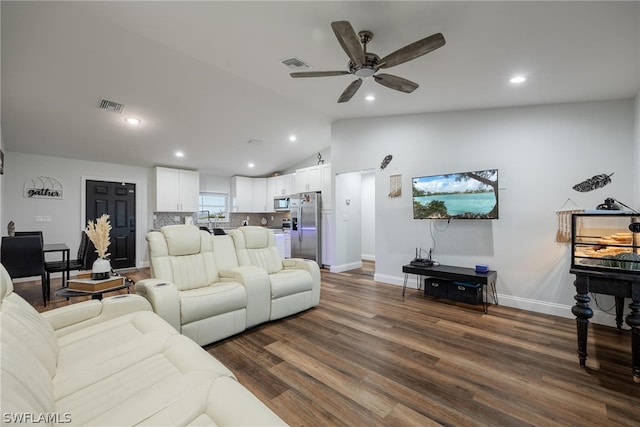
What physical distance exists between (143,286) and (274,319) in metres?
1.35

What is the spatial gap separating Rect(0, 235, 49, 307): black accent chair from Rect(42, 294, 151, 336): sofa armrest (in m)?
2.59

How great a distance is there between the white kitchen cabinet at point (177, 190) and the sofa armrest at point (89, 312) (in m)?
4.78

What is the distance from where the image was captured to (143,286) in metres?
2.42

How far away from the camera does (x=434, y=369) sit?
7.00 feet

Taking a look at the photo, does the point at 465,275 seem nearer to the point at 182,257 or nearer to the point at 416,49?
the point at 416,49

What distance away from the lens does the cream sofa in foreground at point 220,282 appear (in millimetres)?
2416

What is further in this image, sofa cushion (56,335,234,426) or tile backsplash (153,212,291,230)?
tile backsplash (153,212,291,230)

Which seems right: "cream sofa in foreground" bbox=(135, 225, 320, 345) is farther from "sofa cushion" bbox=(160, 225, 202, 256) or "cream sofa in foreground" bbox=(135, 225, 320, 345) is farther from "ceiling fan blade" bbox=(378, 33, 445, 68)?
"ceiling fan blade" bbox=(378, 33, 445, 68)

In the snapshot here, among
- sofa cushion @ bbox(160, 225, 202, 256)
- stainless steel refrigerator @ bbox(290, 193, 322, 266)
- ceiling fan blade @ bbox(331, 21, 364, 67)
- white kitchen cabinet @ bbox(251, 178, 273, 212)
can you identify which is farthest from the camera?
white kitchen cabinet @ bbox(251, 178, 273, 212)

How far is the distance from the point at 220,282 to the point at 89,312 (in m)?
1.23

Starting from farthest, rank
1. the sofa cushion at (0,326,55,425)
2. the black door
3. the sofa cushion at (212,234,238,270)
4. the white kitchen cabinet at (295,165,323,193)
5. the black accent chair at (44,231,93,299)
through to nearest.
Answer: the white kitchen cabinet at (295,165,323,193)
the black door
the black accent chair at (44,231,93,299)
the sofa cushion at (212,234,238,270)
the sofa cushion at (0,326,55,425)

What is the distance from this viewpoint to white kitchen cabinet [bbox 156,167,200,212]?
6270 mm

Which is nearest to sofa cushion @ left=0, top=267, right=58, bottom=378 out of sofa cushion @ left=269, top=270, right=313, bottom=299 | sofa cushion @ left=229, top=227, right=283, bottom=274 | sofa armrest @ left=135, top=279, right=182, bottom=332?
sofa armrest @ left=135, top=279, right=182, bottom=332

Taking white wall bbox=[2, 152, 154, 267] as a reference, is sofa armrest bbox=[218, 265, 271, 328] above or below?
below
